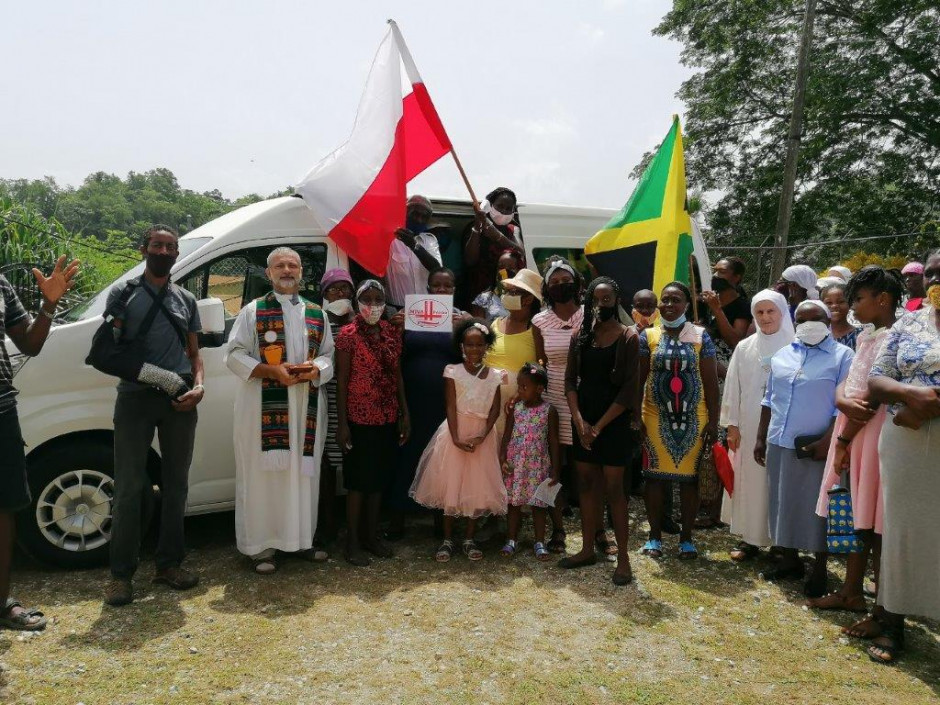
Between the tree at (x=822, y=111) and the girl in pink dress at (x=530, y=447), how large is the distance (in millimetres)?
16126

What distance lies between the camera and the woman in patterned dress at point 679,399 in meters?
4.96

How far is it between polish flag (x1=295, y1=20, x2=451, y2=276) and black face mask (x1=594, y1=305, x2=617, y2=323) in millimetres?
1659

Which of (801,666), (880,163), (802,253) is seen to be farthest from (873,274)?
(880,163)

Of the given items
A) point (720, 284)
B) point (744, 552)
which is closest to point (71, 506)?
point (744, 552)

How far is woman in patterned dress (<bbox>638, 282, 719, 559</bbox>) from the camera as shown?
496cm

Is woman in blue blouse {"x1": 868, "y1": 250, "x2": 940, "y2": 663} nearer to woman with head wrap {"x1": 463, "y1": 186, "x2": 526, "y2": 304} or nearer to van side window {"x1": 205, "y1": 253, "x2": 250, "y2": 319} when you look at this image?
woman with head wrap {"x1": 463, "y1": 186, "x2": 526, "y2": 304}

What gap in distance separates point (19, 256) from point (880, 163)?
1928 cm

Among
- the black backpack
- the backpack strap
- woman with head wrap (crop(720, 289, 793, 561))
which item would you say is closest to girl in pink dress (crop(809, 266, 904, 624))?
woman with head wrap (crop(720, 289, 793, 561))

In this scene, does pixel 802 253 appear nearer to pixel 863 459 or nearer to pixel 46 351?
pixel 863 459

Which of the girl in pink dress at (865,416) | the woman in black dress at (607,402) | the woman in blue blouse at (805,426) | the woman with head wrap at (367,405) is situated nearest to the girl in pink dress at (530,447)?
the woman in black dress at (607,402)

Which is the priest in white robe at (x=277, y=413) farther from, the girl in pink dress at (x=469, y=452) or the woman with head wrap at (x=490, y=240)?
the woman with head wrap at (x=490, y=240)

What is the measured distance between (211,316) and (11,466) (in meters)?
1.37

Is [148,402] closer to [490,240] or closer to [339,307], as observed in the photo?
[339,307]

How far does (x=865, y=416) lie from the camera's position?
12.4ft
